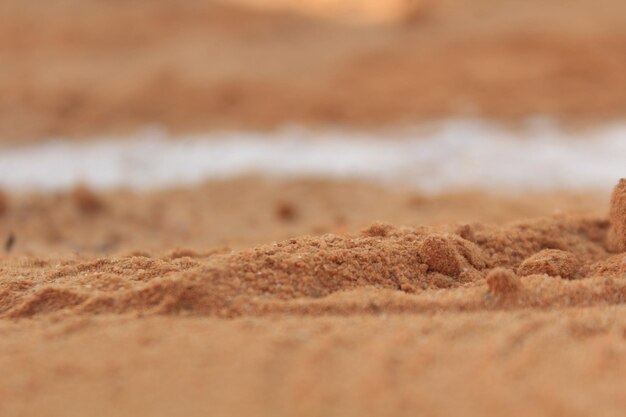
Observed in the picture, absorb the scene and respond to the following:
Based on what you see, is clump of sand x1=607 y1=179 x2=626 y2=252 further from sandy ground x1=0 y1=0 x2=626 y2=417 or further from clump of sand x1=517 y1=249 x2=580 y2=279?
A: clump of sand x1=517 y1=249 x2=580 y2=279

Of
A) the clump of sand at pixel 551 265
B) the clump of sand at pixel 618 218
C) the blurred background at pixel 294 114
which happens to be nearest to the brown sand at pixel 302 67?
the blurred background at pixel 294 114

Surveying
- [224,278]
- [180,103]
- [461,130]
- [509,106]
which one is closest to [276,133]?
[180,103]

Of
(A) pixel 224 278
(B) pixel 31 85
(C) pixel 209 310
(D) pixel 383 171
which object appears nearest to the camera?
(C) pixel 209 310

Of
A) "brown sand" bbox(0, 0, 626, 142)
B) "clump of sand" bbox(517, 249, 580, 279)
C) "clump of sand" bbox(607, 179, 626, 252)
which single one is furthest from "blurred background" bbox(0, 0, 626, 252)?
"clump of sand" bbox(517, 249, 580, 279)

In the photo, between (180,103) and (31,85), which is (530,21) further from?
(31,85)

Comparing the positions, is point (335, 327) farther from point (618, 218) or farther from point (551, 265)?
point (618, 218)

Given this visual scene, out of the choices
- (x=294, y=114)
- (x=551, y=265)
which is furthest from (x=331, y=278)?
(x=294, y=114)
